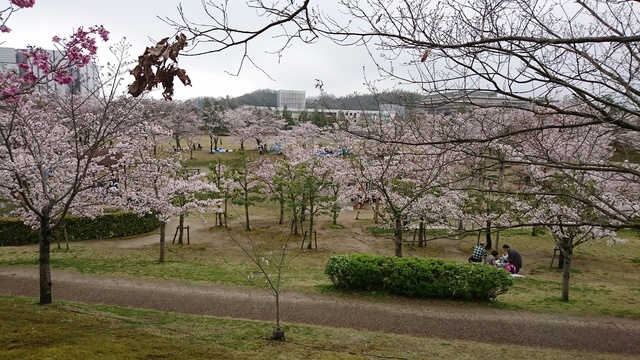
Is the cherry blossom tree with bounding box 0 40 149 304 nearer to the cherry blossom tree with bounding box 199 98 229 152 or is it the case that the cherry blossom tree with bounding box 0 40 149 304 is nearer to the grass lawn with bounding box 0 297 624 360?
the grass lawn with bounding box 0 297 624 360

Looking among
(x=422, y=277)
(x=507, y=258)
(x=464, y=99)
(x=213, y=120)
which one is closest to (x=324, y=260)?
(x=422, y=277)

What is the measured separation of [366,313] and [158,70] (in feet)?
24.2

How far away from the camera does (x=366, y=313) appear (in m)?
8.37

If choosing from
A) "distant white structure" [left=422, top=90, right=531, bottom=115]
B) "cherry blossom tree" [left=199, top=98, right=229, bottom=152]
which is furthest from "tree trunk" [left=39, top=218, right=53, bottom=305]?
"cherry blossom tree" [left=199, top=98, right=229, bottom=152]

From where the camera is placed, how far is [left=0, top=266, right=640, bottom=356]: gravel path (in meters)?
7.44

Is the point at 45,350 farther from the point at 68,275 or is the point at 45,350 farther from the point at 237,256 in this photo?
the point at 237,256

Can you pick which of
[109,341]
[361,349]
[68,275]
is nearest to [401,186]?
[361,349]

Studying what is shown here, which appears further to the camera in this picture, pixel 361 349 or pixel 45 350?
pixel 361 349

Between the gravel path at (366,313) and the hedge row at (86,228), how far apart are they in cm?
597

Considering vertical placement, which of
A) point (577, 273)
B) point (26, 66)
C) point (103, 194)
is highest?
point (26, 66)

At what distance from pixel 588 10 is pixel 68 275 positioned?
12.3m

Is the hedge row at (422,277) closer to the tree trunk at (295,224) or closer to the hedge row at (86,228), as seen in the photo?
the tree trunk at (295,224)

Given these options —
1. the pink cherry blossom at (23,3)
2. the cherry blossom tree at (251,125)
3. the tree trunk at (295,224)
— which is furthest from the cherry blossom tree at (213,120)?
the pink cherry blossom at (23,3)

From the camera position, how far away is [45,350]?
3.80 m
